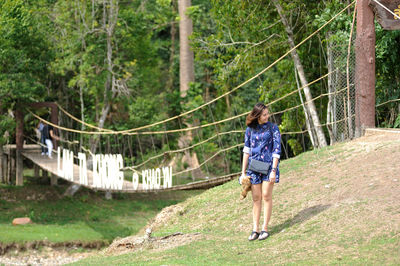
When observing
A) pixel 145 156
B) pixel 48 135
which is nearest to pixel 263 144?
pixel 48 135

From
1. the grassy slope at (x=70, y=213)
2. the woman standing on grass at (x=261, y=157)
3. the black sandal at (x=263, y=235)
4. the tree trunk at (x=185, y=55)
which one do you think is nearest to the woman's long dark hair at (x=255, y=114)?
the woman standing on grass at (x=261, y=157)

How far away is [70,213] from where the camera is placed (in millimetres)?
15305

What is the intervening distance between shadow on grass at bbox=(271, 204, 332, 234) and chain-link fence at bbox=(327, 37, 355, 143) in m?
2.31

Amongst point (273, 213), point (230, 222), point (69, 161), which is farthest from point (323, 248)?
point (69, 161)

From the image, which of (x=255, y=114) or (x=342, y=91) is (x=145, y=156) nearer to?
(x=342, y=91)

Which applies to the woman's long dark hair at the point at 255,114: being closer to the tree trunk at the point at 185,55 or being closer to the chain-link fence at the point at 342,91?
the chain-link fence at the point at 342,91

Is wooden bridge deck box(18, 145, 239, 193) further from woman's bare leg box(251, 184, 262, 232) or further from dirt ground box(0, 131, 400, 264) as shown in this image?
woman's bare leg box(251, 184, 262, 232)

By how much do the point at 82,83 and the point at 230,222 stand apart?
29.0 ft

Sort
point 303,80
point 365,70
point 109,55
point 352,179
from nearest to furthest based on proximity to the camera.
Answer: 1. point 352,179
2. point 365,70
3. point 303,80
4. point 109,55

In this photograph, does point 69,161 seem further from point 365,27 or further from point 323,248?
point 323,248

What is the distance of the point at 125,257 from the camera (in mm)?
6910

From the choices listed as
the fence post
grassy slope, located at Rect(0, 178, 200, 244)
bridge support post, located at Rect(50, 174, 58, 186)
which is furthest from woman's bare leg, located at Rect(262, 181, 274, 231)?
bridge support post, located at Rect(50, 174, 58, 186)

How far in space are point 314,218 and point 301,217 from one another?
0.74ft

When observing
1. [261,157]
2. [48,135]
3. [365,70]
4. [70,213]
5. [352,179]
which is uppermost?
[365,70]
